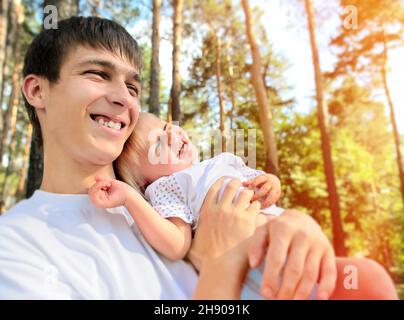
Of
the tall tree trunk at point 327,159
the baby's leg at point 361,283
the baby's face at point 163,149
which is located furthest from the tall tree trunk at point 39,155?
the tall tree trunk at point 327,159

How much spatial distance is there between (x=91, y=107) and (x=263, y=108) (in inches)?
159

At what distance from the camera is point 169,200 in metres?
0.84

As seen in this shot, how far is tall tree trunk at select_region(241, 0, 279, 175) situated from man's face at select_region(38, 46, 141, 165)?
3.57 m

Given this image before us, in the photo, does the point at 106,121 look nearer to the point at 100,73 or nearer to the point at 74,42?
the point at 100,73

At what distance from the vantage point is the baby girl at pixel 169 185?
2.42 feet

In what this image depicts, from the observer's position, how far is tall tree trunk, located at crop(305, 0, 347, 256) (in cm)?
521

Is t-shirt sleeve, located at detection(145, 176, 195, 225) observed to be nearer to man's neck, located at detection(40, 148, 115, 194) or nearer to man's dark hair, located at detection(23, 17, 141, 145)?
man's neck, located at detection(40, 148, 115, 194)

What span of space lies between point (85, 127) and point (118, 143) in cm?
8

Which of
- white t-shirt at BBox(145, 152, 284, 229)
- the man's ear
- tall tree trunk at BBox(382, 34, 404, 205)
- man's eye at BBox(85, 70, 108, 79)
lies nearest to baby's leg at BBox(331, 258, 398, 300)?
white t-shirt at BBox(145, 152, 284, 229)

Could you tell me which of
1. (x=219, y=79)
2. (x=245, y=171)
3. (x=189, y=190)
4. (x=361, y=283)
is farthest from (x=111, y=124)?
(x=219, y=79)

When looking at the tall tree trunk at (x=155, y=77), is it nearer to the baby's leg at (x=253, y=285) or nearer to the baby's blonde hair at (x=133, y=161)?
the baby's blonde hair at (x=133, y=161)

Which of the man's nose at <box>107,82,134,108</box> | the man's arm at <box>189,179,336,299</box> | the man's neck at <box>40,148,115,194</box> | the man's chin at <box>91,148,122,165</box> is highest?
the man's nose at <box>107,82,134,108</box>
